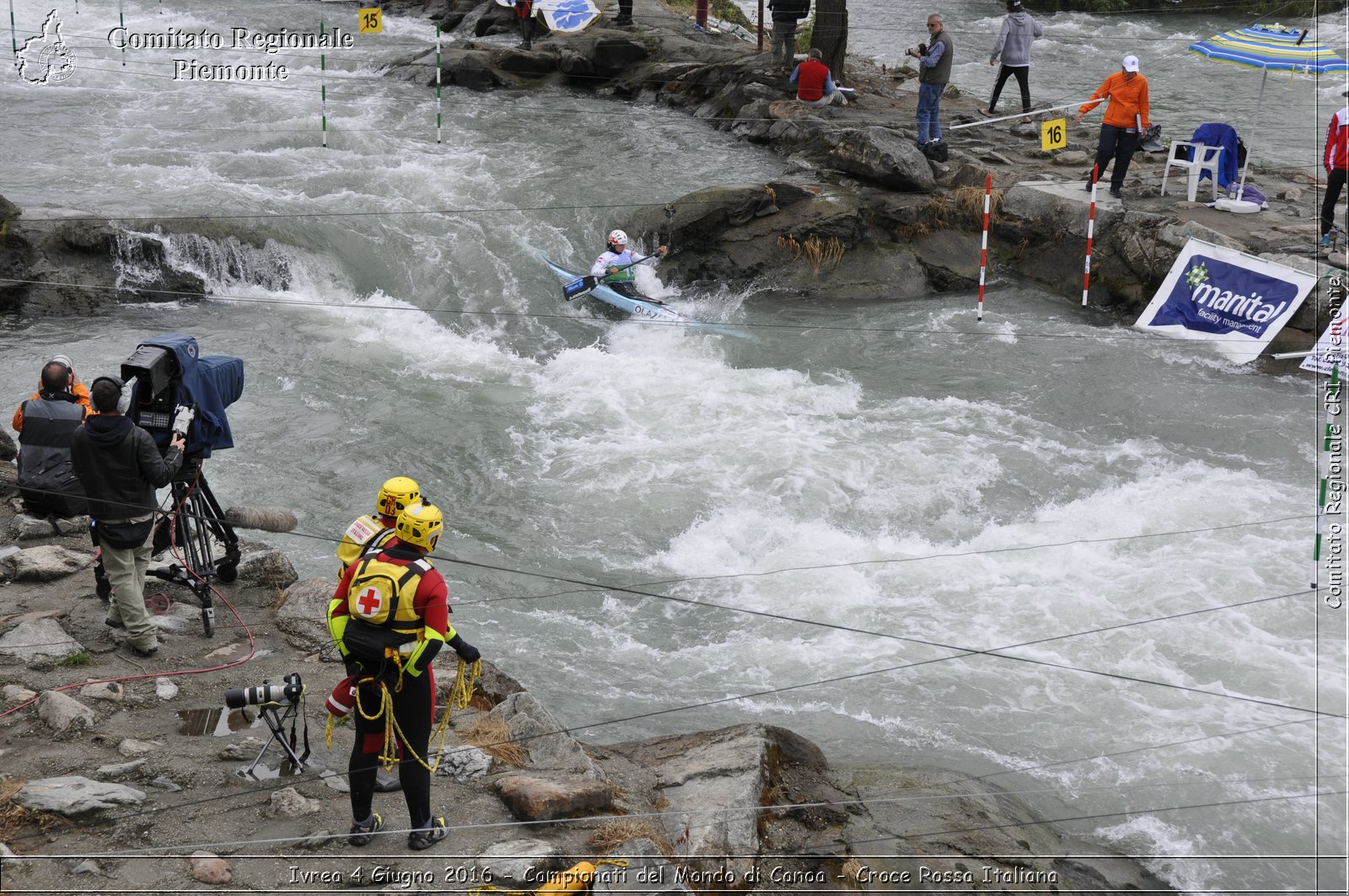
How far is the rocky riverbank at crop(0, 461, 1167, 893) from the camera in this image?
4.64 metres

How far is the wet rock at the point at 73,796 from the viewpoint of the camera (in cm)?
468

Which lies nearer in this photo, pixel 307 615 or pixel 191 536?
pixel 191 536

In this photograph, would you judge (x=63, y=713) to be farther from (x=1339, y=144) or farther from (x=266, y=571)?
(x=1339, y=144)

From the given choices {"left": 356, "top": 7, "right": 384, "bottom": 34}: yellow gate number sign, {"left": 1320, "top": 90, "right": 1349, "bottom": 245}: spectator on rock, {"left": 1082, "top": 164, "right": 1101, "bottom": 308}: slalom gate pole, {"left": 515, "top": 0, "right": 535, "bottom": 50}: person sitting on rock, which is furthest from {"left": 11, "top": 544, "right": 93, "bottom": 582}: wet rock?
{"left": 515, "top": 0, "right": 535, "bottom": 50}: person sitting on rock

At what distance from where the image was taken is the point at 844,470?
10078mm

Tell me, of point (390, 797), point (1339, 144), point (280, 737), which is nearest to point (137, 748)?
point (280, 737)

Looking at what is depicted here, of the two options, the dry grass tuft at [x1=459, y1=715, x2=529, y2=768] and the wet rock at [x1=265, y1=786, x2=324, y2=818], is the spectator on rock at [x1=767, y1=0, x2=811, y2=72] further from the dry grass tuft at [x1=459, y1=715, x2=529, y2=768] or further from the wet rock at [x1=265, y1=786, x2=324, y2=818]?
the wet rock at [x1=265, y1=786, x2=324, y2=818]

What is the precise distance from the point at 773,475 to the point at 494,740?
4.75 m

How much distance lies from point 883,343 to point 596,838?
8699mm

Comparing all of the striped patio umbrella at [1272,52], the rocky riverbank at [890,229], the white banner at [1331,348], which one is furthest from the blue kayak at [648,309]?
the striped patio umbrella at [1272,52]

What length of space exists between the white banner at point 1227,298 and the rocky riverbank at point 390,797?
7576 millimetres

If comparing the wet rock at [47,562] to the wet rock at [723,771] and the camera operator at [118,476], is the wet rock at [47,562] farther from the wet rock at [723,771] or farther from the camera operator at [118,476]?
the wet rock at [723,771]

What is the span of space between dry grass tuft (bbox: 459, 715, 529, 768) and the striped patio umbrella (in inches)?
432

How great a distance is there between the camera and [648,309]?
1297 centimetres
